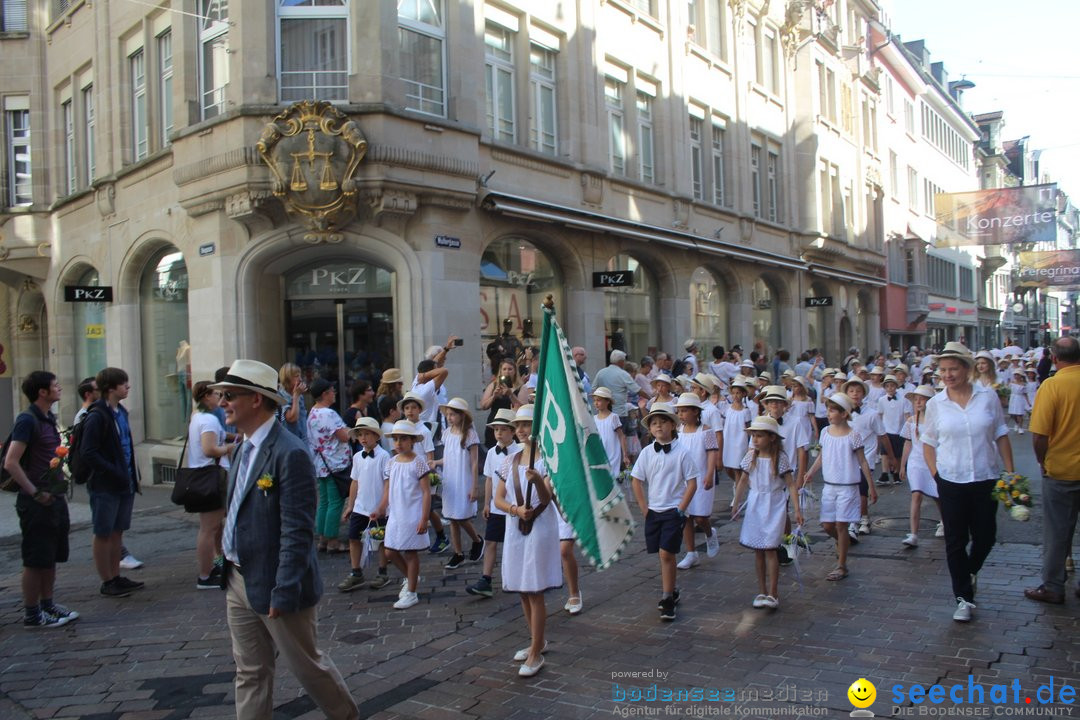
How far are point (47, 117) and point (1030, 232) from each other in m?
25.2

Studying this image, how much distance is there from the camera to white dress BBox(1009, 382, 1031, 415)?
63.8ft

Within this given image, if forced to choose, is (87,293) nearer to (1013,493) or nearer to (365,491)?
(365,491)

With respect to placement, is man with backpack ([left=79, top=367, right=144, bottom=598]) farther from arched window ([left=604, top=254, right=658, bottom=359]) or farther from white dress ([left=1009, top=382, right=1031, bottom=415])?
white dress ([left=1009, top=382, right=1031, bottom=415])

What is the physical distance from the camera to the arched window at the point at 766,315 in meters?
25.4

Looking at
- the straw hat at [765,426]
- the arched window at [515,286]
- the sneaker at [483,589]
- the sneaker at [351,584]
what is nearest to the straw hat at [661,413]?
the straw hat at [765,426]

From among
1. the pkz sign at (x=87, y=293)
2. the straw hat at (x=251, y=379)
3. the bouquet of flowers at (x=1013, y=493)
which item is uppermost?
the pkz sign at (x=87, y=293)

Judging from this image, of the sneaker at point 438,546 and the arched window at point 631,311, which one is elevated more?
the arched window at point 631,311

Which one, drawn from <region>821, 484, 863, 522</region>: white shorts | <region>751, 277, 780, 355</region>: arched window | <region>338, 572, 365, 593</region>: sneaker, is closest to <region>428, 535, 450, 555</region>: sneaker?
<region>338, 572, 365, 593</region>: sneaker

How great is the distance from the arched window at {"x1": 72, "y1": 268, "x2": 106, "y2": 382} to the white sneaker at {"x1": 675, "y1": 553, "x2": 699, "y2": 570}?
14.0 m

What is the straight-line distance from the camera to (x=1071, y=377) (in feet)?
20.5

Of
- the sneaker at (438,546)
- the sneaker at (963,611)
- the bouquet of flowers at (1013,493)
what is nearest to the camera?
the sneaker at (963,611)

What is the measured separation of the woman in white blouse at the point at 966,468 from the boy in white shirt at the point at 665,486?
1.77m

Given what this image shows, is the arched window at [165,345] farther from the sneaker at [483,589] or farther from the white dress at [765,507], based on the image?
the white dress at [765,507]

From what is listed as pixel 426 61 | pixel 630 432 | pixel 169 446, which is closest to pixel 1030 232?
pixel 630 432
